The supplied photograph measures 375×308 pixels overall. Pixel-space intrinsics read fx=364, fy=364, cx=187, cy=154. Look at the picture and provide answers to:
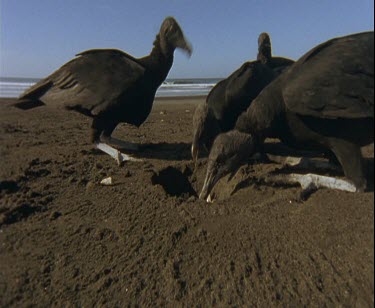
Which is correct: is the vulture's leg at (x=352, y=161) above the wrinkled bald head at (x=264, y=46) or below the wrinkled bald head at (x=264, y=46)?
below

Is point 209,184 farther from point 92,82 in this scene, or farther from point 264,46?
point 92,82

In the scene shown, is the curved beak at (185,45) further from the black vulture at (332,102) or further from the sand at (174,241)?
the sand at (174,241)

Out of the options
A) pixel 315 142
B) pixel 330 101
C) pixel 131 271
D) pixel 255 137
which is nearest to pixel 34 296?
pixel 131 271

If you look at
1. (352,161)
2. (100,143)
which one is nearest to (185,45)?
(352,161)

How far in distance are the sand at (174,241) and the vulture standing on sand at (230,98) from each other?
43 cm

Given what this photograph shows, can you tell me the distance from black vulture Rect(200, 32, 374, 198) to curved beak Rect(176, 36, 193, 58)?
0.46 metres

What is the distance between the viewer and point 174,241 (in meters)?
2.14

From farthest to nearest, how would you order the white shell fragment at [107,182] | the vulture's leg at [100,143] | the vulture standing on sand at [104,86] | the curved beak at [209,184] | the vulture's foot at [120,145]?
1. the vulture's foot at [120,145]
2. the vulture's leg at [100,143]
3. the vulture standing on sand at [104,86]
4. the white shell fragment at [107,182]
5. the curved beak at [209,184]

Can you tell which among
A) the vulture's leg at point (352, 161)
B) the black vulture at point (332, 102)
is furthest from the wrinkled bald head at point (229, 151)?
the vulture's leg at point (352, 161)

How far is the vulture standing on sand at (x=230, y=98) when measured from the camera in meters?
2.19

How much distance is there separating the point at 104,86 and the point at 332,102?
266 cm

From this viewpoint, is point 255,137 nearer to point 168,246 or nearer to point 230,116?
point 230,116

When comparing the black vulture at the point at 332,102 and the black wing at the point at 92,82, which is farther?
the black wing at the point at 92,82

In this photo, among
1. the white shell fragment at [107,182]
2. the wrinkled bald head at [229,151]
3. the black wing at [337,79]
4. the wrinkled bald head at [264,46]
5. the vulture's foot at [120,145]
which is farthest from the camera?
the vulture's foot at [120,145]
